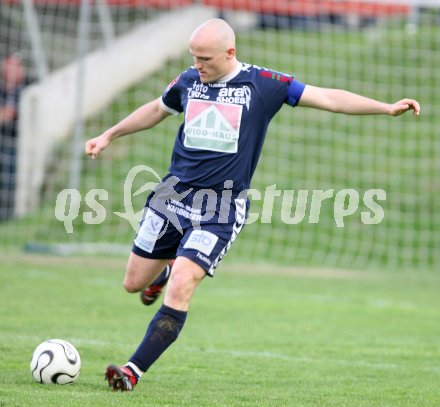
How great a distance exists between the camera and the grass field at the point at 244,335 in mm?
6117

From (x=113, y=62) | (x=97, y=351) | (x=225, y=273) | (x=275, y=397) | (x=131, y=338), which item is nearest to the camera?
(x=275, y=397)

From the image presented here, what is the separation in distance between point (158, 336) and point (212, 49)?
6.24 feet

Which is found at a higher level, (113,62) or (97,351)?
(113,62)

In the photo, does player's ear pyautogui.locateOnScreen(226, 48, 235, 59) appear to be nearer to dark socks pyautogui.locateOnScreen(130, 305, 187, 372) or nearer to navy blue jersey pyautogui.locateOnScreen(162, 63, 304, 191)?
navy blue jersey pyautogui.locateOnScreen(162, 63, 304, 191)

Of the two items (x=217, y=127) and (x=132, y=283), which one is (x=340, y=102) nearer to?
(x=217, y=127)

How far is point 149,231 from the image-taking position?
6.86 meters

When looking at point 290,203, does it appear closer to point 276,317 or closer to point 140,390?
point 276,317


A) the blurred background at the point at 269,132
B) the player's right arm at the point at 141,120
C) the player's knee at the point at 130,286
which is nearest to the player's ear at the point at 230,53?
the player's right arm at the point at 141,120

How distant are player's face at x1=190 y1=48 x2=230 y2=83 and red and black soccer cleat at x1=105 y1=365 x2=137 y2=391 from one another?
2.03 meters

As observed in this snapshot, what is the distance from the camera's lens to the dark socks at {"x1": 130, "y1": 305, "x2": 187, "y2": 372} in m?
6.05

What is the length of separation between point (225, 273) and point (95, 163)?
577cm

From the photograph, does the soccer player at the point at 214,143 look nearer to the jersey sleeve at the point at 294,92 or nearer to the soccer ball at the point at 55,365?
the jersey sleeve at the point at 294,92

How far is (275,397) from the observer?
6043 millimetres

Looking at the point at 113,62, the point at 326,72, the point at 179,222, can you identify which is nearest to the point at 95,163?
the point at 113,62
